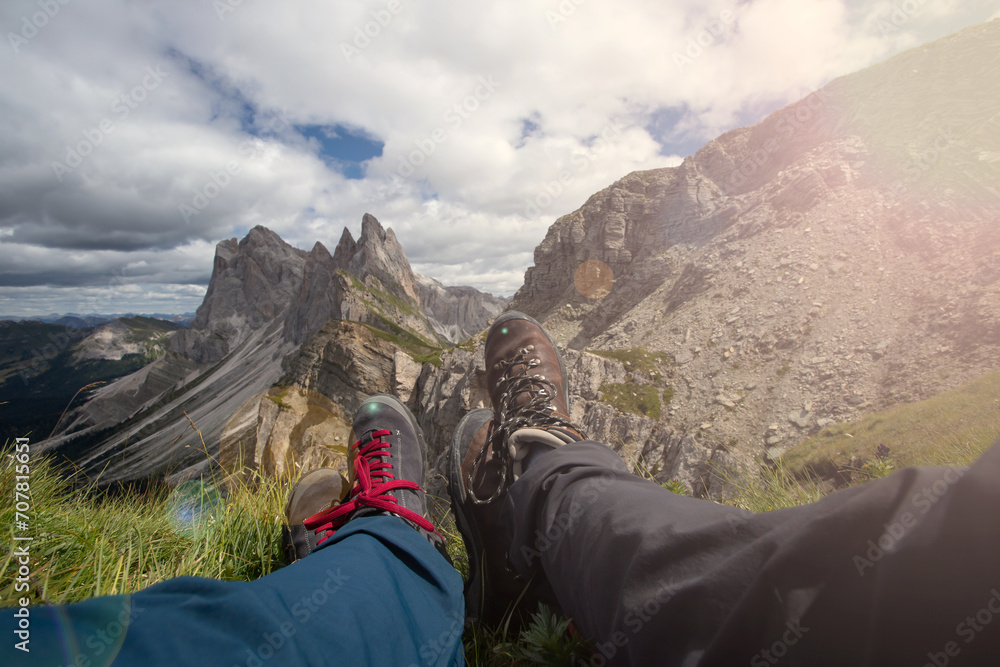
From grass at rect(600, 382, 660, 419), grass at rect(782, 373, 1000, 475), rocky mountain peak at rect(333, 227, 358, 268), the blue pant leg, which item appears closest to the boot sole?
the blue pant leg

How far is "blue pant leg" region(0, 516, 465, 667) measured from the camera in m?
0.92

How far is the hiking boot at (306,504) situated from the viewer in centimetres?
228

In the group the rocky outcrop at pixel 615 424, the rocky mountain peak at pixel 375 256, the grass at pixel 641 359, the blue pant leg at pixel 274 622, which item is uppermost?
the rocky mountain peak at pixel 375 256

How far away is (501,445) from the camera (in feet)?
10.8

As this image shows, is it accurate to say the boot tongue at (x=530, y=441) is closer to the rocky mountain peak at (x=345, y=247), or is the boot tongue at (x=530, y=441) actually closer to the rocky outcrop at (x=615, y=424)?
the rocky outcrop at (x=615, y=424)

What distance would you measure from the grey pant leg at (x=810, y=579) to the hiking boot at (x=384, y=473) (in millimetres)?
1485

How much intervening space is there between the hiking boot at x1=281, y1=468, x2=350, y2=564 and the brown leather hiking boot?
933mm

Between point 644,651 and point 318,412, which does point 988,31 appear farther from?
point 318,412

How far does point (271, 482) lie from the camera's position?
10.3 ft

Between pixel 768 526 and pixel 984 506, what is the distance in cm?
51

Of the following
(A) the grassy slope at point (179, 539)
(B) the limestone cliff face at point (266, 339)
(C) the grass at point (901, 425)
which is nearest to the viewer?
(A) the grassy slope at point (179, 539)

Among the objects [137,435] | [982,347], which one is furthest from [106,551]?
[137,435]

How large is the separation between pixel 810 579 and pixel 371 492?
2583 mm

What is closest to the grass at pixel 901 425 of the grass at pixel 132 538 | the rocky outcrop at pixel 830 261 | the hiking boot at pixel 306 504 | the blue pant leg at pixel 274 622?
the rocky outcrop at pixel 830 261
